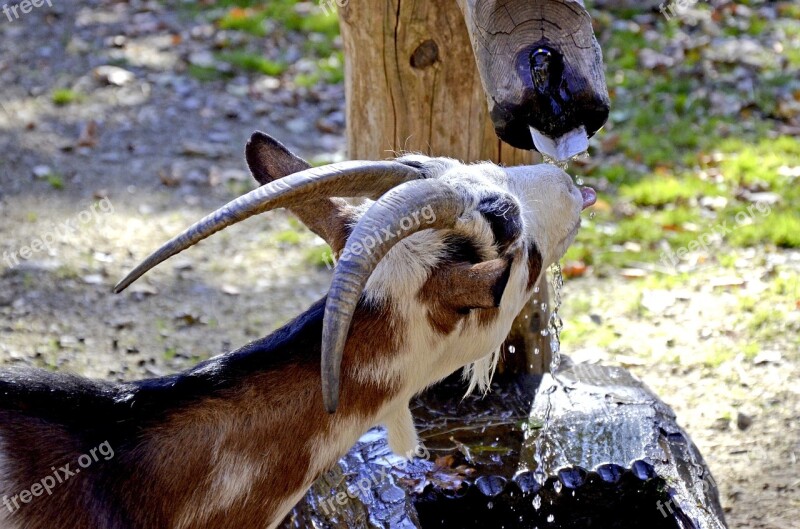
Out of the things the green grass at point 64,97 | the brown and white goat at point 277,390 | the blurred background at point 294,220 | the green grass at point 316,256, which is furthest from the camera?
the green grass at point 64,97

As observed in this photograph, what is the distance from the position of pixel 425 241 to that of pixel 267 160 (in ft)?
1.92

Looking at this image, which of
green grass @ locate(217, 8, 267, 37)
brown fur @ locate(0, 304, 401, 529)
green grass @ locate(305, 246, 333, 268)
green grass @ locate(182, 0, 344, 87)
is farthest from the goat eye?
green grass @ locate(217, 8, 267, 37)

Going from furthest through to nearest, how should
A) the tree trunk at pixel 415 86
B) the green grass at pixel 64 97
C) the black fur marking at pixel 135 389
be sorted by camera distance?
the green grass at pixel 64 97
the tree trunk at pixel 415 86
the black fur marking at pixel 135 389

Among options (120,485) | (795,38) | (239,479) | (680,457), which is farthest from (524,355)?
(795,38)

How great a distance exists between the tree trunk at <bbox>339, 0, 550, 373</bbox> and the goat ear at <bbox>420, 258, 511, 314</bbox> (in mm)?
1234

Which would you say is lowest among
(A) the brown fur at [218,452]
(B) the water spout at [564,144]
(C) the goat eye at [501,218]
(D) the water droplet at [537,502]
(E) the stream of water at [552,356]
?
(D) the water droplet at [537,502]

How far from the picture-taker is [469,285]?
8.34 ft

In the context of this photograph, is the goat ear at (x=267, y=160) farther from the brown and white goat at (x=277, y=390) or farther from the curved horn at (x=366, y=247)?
the curved horn at (x=366, y=247)

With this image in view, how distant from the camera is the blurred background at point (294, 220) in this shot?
4723 mm

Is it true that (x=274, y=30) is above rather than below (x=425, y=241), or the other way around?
below

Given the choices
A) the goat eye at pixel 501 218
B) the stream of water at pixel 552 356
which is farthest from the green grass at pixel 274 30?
the goat eye at pixel 501 218

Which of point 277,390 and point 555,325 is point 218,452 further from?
point 555,325

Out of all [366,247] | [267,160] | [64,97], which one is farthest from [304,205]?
[64,97]

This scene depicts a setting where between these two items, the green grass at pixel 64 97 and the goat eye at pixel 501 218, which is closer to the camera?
the goat eye at pixel 501 218
